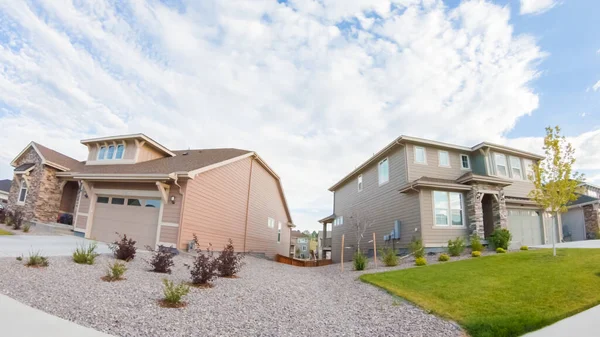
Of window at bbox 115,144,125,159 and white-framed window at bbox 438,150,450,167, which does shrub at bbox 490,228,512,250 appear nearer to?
white-framed window at bbox 438,150,450,167

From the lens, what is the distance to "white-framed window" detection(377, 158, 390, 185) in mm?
17414

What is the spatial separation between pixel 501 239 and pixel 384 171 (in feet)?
21.7

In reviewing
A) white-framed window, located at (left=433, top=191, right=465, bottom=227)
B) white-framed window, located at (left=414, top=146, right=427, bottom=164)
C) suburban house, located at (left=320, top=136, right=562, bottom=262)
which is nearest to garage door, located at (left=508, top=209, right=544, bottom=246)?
suburban house, located at (left=320, top=136, right=562, bottom=262)

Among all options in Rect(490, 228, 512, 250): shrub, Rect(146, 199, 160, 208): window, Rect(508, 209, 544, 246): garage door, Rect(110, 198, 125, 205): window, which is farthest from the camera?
Rect(508, 209, 544, 246): garage door

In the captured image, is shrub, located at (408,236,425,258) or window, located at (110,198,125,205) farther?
window, located at (110,198,125,205)

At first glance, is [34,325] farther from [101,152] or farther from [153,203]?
[101,152]

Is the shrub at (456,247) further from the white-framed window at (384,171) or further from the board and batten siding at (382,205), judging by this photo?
the white-framed window at (384,171)

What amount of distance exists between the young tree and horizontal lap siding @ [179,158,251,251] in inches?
526

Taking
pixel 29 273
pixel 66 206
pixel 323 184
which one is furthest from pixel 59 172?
pixel 323 184

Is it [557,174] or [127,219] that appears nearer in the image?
[557,174]

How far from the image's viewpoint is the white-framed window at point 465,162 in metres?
16.9

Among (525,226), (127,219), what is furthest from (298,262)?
(525,226)

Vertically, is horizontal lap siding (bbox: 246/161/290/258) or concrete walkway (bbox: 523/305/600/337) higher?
horizontal lap siding (bbox: 246/161/290/258)

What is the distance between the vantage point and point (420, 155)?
15.9 metres
